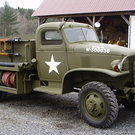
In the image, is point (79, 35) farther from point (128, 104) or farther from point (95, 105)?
point (128, 104)

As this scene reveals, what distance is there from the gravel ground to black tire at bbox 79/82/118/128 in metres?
0.16

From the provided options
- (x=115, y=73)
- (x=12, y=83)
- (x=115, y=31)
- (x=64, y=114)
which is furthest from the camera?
(x=115, y=31)

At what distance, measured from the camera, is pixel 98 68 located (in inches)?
192

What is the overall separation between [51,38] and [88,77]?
1204 mm

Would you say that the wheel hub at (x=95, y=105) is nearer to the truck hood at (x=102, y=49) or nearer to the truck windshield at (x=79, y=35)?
the truck hood at (x=102, y=49)

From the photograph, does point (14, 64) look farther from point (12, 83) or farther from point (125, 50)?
point (125, 50)

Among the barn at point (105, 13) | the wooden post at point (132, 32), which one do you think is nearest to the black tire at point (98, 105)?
the barn at point (105, 13)

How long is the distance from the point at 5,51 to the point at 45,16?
15426 mm

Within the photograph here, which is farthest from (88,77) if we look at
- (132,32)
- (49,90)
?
(132,32)

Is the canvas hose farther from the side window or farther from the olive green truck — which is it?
the side window

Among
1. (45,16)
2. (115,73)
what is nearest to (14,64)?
(115,73)

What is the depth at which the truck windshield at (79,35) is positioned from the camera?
17.9 ft

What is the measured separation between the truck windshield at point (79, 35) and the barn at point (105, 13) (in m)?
10.4

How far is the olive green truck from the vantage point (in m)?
4.69
